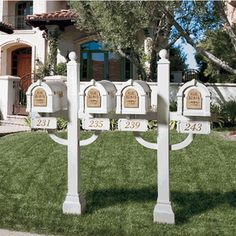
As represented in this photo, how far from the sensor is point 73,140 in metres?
4.81

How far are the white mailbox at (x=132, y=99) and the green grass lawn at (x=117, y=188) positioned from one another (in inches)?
53.6

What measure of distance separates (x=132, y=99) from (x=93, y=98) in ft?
1.61

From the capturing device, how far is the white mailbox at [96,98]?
4508 mm

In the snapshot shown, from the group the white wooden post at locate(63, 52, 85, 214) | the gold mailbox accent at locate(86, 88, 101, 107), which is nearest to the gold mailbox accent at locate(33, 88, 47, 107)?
the white wooden post at locate(63, 52, 85, 214)

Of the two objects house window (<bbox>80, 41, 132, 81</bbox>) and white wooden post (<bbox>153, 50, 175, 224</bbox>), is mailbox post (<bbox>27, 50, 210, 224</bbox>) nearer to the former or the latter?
white wooden post (<bbox>153, 50, 175, 224</bbox>)

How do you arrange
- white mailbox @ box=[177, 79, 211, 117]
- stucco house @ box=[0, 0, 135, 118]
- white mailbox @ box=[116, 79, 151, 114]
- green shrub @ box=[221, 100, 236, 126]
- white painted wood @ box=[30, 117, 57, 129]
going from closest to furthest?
white mailbox @ box=[177, 79, 211, 117] → white mailbox @ box=[116, 79, 151, 114] → white painted wood @ box=[30, 117, 57, 129] → green shrub @ box=[221, 100, 236, 126] → stucco house @ box=[0, 0, 135, 118]

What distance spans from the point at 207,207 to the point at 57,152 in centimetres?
390

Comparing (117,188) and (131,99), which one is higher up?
(131,99)

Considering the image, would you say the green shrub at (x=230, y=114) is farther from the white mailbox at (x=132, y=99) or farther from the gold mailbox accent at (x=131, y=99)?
the gold mailbox accent at (x=131, y=99)

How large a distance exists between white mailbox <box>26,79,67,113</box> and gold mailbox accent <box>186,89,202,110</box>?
1.61 m

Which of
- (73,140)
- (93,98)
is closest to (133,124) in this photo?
(93,98)

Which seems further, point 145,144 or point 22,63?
point 22,63

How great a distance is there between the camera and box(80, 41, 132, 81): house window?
19.9 meters

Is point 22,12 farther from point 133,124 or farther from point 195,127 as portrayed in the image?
point 195,127
